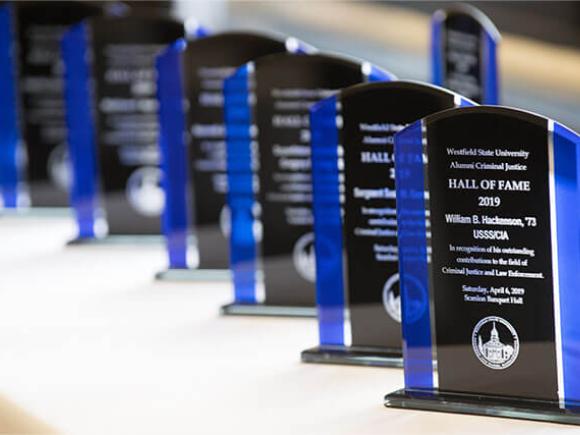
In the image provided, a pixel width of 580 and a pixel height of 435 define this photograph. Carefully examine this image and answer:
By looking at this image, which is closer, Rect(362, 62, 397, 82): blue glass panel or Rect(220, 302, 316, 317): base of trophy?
Rect(362, 62, 397, 82): blue glass panel

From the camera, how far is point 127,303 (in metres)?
1.86

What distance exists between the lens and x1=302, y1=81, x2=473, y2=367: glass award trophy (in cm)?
147

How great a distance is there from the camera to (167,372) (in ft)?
4.93

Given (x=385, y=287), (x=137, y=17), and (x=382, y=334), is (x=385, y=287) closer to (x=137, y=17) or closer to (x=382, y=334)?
(x=382, y=334)

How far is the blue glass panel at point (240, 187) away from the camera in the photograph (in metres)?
1.77

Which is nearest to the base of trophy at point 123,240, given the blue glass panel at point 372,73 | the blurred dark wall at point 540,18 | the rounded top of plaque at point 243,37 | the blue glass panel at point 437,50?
the rounded top of plaque at point 243,37

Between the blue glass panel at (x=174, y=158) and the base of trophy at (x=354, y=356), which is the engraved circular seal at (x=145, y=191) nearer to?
the blue glass panel at (x=174, y=158)

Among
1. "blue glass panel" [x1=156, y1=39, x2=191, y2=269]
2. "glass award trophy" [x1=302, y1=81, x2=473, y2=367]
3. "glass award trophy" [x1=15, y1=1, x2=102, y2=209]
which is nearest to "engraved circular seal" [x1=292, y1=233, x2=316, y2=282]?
"glass award trophy" [x1=302, y1=81, x2=473, y2=367]

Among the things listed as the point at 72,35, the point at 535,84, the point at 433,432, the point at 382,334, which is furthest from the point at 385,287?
the point at 535,84

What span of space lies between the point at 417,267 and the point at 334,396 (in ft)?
0.53

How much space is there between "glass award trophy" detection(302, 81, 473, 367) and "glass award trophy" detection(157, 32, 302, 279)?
0.48 m

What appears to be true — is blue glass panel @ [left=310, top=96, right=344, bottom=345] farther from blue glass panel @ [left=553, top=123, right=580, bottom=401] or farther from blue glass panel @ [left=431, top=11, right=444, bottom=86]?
blue glass panel @ [left=431, top=11, right=444, bottom=86]

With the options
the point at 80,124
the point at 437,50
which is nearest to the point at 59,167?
the point at 80,124

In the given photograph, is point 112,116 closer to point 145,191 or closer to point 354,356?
point 145,191
